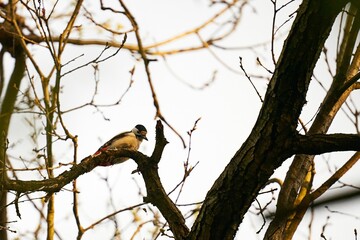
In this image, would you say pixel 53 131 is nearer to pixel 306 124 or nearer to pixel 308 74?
pixel 306 124

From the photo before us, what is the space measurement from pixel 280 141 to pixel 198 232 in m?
0.62

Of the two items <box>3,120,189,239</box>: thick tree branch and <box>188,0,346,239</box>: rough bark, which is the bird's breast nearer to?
<box>3,120,189,239</box>: thick tree branch

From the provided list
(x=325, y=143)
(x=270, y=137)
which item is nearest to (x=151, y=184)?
(x=270, y=137)

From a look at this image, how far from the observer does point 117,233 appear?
17.5 feet

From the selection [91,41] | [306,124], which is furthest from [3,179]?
[91,41]

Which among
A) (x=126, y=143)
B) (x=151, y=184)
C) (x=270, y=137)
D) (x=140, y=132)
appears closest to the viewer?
(x=270, y=137)

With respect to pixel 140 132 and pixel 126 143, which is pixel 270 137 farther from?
pixel 140 132

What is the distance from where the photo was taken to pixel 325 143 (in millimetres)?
2637

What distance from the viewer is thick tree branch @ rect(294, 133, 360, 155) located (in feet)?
8.52

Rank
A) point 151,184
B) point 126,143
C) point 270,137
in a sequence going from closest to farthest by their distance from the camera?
point 270,137, point 151,184, point 126,143

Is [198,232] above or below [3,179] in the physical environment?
below

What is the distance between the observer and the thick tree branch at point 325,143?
102 inches

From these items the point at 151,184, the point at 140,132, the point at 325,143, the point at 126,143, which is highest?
the point at 140,132

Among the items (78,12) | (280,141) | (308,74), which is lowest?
(280,141)
